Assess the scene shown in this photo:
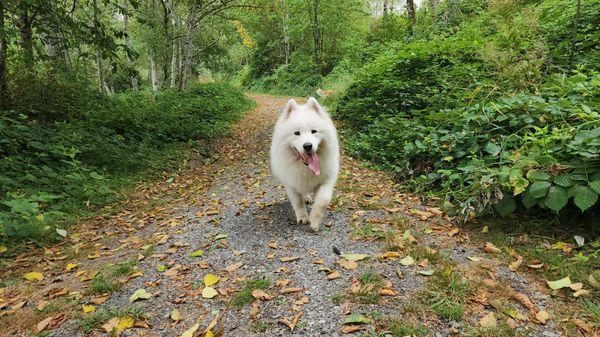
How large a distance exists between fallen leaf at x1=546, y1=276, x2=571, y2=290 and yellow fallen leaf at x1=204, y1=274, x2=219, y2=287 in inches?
114

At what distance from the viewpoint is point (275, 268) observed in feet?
11.3

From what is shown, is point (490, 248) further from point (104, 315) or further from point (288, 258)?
point (104, 315)

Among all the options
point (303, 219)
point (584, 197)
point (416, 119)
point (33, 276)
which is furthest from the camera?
point (416, 119)

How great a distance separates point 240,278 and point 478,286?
6.83 ft

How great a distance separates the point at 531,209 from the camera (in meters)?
3.93

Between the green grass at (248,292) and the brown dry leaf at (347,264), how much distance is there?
72 cm

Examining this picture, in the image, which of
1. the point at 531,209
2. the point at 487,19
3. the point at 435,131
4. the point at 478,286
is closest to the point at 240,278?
the point at 478,286

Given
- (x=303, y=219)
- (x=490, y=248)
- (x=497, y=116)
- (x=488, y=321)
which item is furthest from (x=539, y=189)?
(x=303, y=219)

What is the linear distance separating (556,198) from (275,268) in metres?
A: 2.84

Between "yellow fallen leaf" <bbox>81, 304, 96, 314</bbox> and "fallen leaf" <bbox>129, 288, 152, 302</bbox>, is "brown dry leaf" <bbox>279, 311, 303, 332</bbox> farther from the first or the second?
"yellow fallen leaf" <bbox>81, 304, 96, 314</bbox>

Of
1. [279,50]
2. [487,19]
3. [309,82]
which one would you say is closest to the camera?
[487,19]

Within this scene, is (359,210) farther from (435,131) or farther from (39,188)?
(39,188)

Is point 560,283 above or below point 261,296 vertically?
below

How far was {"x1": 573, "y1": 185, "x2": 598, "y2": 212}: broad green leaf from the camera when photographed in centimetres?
319
